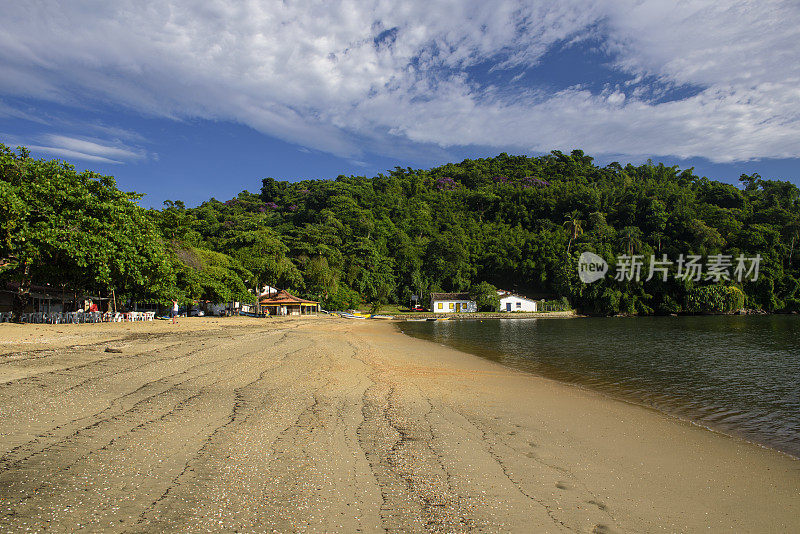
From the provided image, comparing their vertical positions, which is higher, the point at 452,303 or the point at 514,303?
the point at 452,303

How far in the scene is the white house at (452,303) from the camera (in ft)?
222

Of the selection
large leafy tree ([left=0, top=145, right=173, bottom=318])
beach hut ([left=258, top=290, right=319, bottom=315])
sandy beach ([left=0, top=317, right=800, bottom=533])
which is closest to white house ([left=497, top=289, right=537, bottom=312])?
beach hut ([left=258, top=290, right=319, bottom=315])

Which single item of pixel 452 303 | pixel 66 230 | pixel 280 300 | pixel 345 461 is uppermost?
pixel 66 230

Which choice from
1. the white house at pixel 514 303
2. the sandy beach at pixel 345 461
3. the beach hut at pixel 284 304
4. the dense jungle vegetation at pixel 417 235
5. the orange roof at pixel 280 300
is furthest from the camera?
the white house at pixel 514 303

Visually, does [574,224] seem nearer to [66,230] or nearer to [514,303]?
[514,303]

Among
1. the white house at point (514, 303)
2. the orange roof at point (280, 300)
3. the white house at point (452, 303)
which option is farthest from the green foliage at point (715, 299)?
the orange roof at point (280, 300)

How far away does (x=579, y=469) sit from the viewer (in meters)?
5.70

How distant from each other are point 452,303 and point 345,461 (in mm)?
63772

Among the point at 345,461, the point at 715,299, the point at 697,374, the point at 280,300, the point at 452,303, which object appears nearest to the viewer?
the point at 345,461

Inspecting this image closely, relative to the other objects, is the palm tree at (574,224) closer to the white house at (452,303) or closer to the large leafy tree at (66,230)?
the white house at (452,303)

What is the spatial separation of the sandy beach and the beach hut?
37239 millimetres

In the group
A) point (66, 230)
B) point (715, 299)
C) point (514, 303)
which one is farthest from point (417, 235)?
point (66, 230)

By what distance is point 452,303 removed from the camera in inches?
2687

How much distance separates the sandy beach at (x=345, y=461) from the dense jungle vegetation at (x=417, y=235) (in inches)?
488
